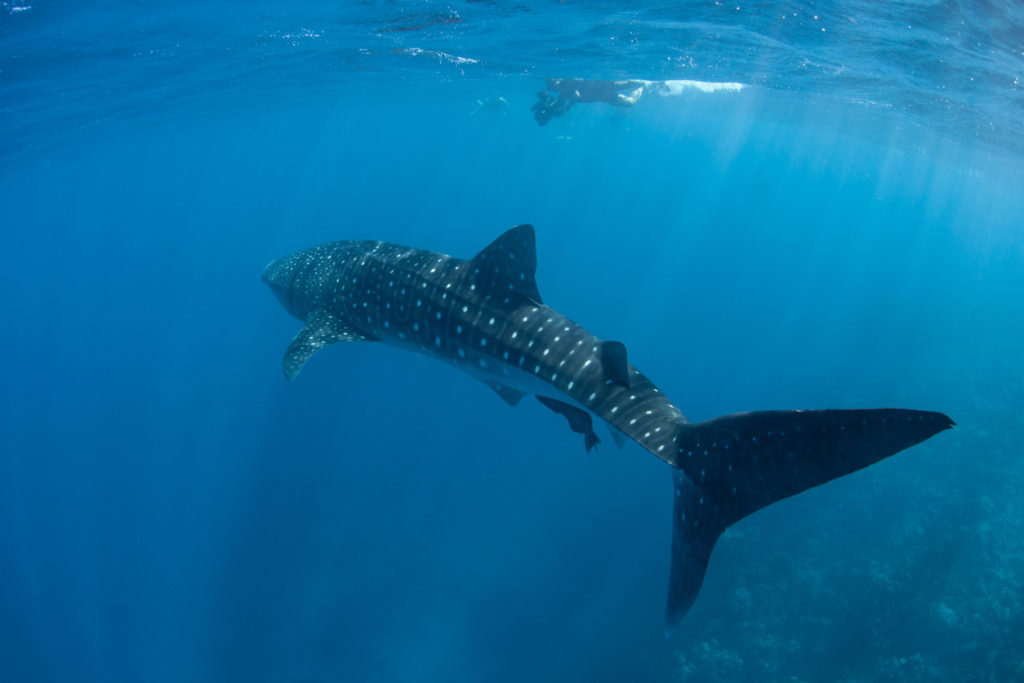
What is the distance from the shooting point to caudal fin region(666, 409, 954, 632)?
10.2ft

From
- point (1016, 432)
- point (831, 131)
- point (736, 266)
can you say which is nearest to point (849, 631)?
point (1016, 432)

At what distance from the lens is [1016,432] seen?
969 inches

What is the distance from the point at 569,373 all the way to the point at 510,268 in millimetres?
1682

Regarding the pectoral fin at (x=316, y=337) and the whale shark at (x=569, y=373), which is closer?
the whale shark at (x=569, y=373)

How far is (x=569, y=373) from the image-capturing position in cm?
570

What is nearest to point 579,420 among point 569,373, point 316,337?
point 569,373

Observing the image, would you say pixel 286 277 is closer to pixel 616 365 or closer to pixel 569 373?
pixel 569 373

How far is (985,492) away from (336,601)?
78.6ft

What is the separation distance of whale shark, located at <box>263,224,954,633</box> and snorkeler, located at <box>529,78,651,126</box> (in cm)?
2321

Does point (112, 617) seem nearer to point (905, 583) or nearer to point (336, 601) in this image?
point (336, 601)

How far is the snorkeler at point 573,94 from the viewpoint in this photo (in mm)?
29812

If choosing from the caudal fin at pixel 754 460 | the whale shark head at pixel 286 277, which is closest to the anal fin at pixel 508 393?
the caudal fin at pixel 754 460

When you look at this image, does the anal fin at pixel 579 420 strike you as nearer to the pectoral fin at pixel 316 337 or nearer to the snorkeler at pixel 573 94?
the pectoral fin at pixel 316 337

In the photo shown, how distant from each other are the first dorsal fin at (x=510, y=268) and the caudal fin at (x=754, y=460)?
2.85 meters
